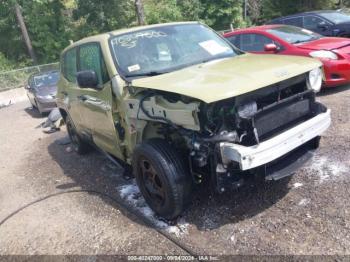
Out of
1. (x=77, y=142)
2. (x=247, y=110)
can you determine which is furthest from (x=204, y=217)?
(x=77, y=142)

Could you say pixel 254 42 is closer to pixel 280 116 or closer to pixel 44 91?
pixel 280 116

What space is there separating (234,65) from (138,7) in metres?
20.3

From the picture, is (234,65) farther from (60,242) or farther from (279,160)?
(60,242)

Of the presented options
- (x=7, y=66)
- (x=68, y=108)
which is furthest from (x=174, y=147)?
(x=7, y=66)

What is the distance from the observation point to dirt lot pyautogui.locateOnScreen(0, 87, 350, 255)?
3.51m

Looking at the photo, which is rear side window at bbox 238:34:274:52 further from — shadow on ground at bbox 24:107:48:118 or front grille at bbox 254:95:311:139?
→ shadow on ground at bbox 24:107:48:118

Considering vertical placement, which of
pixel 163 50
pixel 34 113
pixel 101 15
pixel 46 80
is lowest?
pixel 34 113

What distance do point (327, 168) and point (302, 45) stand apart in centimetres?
413

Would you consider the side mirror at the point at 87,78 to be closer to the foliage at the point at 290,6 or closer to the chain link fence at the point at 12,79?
the chain link fence at the point at 12,79

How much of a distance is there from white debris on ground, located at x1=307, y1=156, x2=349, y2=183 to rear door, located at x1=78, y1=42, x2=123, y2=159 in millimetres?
2352

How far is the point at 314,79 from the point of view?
13.3ft

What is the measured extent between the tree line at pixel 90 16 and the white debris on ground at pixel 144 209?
22.9 metres

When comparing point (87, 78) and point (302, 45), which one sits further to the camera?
point (302, 45)

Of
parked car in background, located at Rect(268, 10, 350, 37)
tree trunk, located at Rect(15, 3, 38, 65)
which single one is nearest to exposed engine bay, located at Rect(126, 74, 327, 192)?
parked car in background, located at Rect(268, 10, 350, 37)
